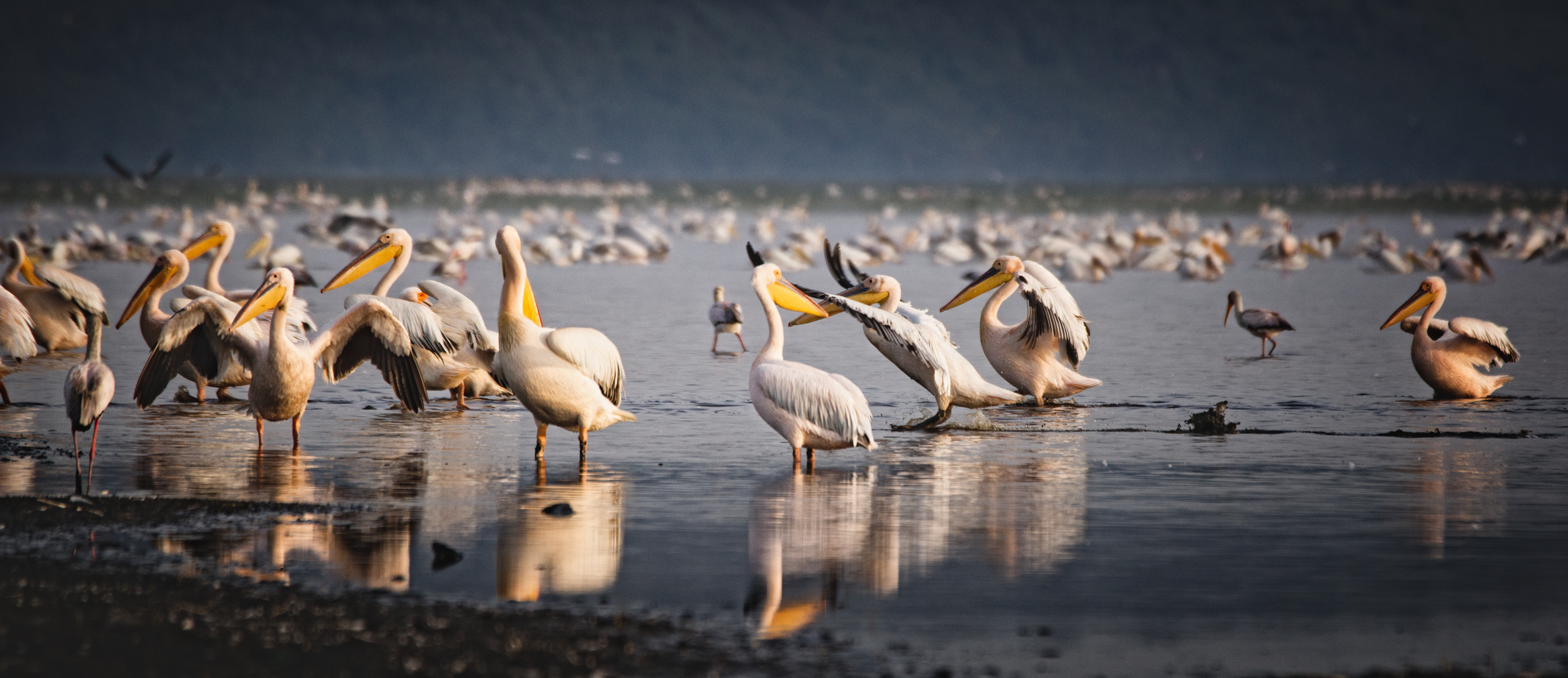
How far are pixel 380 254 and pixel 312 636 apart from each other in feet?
18.0

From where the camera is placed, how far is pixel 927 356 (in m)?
8.68

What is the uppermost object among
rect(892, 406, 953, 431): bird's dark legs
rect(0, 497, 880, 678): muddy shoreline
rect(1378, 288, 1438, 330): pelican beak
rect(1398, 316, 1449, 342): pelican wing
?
rect(1378, 288, 1438, 330): pelican beak

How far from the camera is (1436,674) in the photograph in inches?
167

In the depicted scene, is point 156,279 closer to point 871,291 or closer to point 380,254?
point 380,254

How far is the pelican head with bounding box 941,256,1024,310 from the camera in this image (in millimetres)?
10664

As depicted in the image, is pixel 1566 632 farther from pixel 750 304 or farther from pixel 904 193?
pixel 904 193

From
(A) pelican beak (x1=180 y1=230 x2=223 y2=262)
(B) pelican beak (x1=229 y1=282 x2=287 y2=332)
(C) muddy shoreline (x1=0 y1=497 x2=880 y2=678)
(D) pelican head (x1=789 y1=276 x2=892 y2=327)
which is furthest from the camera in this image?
(A) pelican beak (x1=180 y1=230 x2=223 y2=262)

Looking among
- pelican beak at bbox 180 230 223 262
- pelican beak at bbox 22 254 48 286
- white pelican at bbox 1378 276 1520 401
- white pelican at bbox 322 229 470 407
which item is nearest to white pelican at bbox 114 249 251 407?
white pelican at bbox 322 229 470 407

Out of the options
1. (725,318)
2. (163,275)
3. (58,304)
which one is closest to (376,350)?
(163,275)

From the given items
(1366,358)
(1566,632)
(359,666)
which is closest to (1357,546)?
(1566,632)

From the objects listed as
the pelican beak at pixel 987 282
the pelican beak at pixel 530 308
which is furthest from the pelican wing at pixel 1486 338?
the pelican beak at pixel 530 308

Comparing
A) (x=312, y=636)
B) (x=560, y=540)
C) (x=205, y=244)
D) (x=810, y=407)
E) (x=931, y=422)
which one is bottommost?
(x=312, y=636)

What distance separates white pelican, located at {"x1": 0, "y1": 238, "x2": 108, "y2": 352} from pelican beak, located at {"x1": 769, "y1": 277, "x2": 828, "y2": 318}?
17.7ft

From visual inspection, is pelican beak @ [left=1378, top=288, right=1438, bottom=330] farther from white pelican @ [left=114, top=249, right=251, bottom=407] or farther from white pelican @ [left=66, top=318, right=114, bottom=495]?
white pelican @ [left=66, top=318, right=114, bottom=495]
